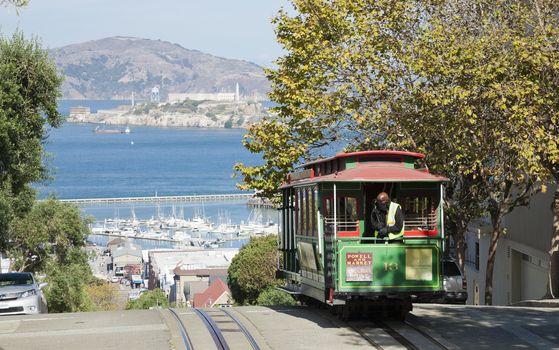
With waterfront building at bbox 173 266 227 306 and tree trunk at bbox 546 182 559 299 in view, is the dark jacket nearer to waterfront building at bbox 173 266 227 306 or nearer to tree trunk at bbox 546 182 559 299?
tree trunk at bbox 546 182 559 299

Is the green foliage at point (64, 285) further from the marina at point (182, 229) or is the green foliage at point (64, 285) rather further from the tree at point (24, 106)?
the marina at point (182, 229)

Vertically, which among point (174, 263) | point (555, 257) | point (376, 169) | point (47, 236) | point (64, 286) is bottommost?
point (174, 263)

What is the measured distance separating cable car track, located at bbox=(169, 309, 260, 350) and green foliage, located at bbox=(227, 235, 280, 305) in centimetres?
3833

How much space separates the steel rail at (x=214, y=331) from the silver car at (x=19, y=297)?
468cm

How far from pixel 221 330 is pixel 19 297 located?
7.40m

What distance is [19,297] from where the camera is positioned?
75.3 feet

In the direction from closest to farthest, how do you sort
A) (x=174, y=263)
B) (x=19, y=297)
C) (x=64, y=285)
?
(x=19, y=297), (x=64, y=285), (x=174, y=263)

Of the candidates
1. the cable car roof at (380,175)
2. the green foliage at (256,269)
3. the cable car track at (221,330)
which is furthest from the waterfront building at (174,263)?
the cable car roof at (380,175)

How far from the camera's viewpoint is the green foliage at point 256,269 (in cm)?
5916

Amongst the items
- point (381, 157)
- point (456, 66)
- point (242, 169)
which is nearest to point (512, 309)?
point (381, 157)

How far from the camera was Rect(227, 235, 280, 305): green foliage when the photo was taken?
59.2 m

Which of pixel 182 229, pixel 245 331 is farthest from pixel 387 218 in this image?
pixel 182 229

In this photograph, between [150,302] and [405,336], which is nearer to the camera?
[405,336]

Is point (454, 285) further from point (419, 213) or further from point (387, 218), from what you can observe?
point (387, 218)
